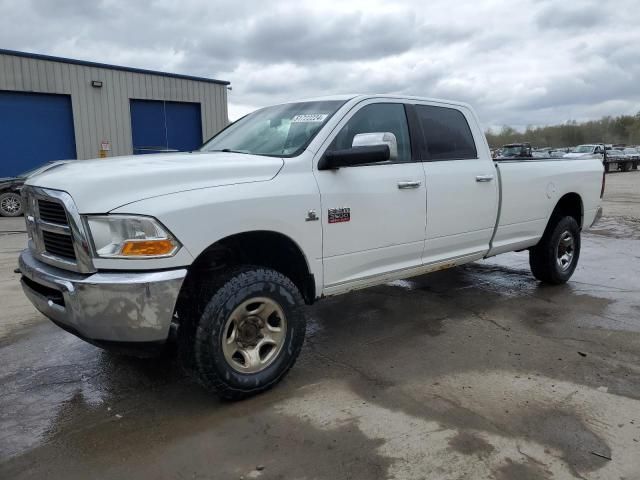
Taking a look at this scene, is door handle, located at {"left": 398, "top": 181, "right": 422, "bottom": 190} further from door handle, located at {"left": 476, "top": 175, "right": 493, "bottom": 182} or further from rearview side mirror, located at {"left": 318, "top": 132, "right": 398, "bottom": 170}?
door handle, located at {"left": 476, "top": 175, "right": 493, "bottom": 182}

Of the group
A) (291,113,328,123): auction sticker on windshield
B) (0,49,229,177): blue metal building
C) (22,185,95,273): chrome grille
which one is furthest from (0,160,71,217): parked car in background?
(291,113,328,123): auction sticker on windshield

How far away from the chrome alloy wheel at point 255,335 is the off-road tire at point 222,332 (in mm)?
31

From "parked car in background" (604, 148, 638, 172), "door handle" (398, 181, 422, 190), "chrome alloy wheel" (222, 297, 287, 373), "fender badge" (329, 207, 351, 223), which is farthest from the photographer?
"parked car in background" (604, 148, 638, 172)

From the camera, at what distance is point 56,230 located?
3.04 metres

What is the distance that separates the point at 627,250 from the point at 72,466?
834cm

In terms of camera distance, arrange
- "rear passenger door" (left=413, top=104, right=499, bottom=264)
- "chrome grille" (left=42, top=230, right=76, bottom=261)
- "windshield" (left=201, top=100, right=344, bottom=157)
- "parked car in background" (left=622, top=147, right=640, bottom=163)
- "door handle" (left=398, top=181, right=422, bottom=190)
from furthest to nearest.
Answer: "parked car in background" (left=622, top=147, right=640, bottom=163) → "rear passenger door" (left=413, top=104, right=499, bottom=264) → "door handle" (left=398, top=181, right=422, bottom=190) → "windshield" (left=201, top=100, right=344, bottom=157) → "chrome grille" (left=42, top=230, right=76, bottom=261)

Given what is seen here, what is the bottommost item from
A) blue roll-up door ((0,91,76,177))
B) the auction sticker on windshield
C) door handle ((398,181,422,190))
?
door handle ((398,181,422,190))

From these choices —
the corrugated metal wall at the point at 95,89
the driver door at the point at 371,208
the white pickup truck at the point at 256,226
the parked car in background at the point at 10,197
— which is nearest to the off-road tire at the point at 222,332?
the white pickup truck at the point at 256,226

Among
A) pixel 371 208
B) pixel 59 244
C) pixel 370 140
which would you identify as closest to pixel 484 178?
pixel 371 208

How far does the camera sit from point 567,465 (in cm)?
260

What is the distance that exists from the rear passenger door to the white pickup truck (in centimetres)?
1

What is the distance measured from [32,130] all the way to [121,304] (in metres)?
15.8

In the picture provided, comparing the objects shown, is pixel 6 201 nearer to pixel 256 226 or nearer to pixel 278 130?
pixel 278 130

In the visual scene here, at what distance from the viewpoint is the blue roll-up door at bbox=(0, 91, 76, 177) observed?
15.6 m
